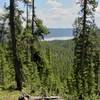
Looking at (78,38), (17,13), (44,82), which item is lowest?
(44,82)

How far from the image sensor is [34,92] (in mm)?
21672

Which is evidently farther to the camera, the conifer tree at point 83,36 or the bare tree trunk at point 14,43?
the conifer tree at point 83,36

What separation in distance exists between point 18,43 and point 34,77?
3.90 meters

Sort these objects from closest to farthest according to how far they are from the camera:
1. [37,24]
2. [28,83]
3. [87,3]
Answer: [28,83] → [87,3] → [37,24]

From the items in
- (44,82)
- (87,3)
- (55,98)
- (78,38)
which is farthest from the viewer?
(78,38)

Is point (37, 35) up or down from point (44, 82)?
up

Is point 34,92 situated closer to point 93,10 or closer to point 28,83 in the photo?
point 28,83

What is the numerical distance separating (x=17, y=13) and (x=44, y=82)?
26.6ft

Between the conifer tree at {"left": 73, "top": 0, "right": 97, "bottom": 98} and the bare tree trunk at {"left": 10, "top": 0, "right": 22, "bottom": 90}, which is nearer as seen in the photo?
the bare tree trunk at {"left": 10, "top": 0, "right": 22, "bottom": 90}

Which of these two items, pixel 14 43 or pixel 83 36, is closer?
pixel 14 43

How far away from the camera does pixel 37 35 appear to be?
36750 mm

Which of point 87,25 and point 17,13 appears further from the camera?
point 87,25

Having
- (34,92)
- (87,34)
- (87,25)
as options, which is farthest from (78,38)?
(34,92)

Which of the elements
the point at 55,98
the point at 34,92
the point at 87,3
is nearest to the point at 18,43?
the point at 34,92
